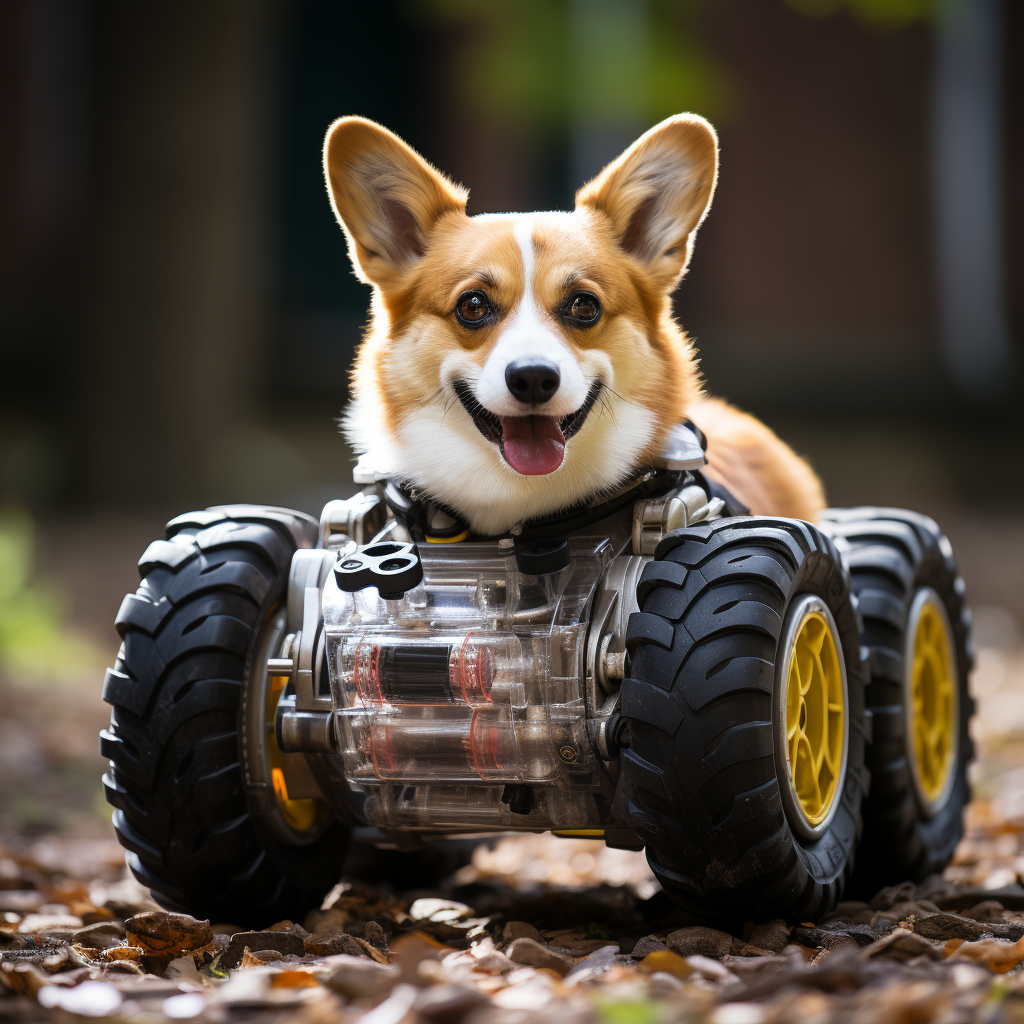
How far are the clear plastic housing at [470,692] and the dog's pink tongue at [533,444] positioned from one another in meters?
0.18

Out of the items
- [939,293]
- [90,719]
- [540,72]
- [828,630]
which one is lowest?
[90,719]

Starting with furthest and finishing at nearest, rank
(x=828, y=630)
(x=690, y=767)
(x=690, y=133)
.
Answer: (x=690, y=133) < (x=828, y=630) < (x=690, y=767)

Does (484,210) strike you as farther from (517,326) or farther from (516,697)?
(516,697)

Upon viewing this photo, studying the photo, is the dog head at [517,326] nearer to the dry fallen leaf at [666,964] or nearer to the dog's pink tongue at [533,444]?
the dog's pink tongue at [533,444]

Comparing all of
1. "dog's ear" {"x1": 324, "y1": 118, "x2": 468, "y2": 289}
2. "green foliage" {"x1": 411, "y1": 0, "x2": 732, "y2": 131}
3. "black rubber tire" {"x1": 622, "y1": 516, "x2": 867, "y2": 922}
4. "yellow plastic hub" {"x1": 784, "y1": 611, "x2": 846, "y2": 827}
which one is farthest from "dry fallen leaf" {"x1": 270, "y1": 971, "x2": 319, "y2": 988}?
"green foliage" {"x1": 411, "y1": 0, "x2": 732, "y2": 131}

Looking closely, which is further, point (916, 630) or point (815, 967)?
point (916, 630)

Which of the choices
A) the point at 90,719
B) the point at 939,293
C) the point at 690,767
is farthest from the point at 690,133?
the point at 939,293

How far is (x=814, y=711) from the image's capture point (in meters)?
2.63

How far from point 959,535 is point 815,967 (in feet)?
25.3

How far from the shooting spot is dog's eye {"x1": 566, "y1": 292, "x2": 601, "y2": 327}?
2.74 meters

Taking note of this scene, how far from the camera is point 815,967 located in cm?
199

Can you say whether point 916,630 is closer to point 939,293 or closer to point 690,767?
point 690,767

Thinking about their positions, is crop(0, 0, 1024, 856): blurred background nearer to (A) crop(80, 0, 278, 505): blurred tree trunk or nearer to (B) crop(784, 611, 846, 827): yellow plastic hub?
(A) crop(80, 0, 278, 505): blurred tree trunk

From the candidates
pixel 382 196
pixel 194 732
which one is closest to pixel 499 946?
pixel 194 732
